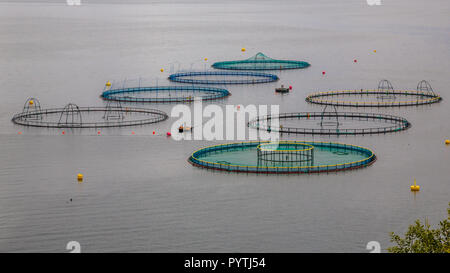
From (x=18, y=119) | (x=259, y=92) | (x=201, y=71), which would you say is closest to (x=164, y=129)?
(x=18, y=119)

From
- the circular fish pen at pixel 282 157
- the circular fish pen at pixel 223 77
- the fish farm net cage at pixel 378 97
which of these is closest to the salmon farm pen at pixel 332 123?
A: the circular fish pen at pixel 282 157

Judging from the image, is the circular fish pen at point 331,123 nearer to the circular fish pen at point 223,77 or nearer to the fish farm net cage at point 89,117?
the fish farm net cage at point 89,117

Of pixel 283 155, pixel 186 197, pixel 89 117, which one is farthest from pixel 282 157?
pixel 89 117

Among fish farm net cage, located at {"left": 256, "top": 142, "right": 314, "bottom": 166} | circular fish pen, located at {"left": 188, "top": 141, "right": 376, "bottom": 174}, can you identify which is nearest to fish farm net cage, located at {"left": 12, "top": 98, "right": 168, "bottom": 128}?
circular fish pen, located at {"left": 188, "top": 141, "right": 376, "bottom": 174}

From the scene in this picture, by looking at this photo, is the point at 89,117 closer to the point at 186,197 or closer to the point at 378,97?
the point at 186,197

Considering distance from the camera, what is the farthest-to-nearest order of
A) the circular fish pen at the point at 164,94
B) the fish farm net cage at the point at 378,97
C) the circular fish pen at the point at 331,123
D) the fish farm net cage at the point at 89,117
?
1. the circular fish pen at the point at 164,94
2. the fish farm net cage at the point at 378,97
3. the fish farm net cage at the point at 89,117
4. the circular fish pen at the point at 331,123
